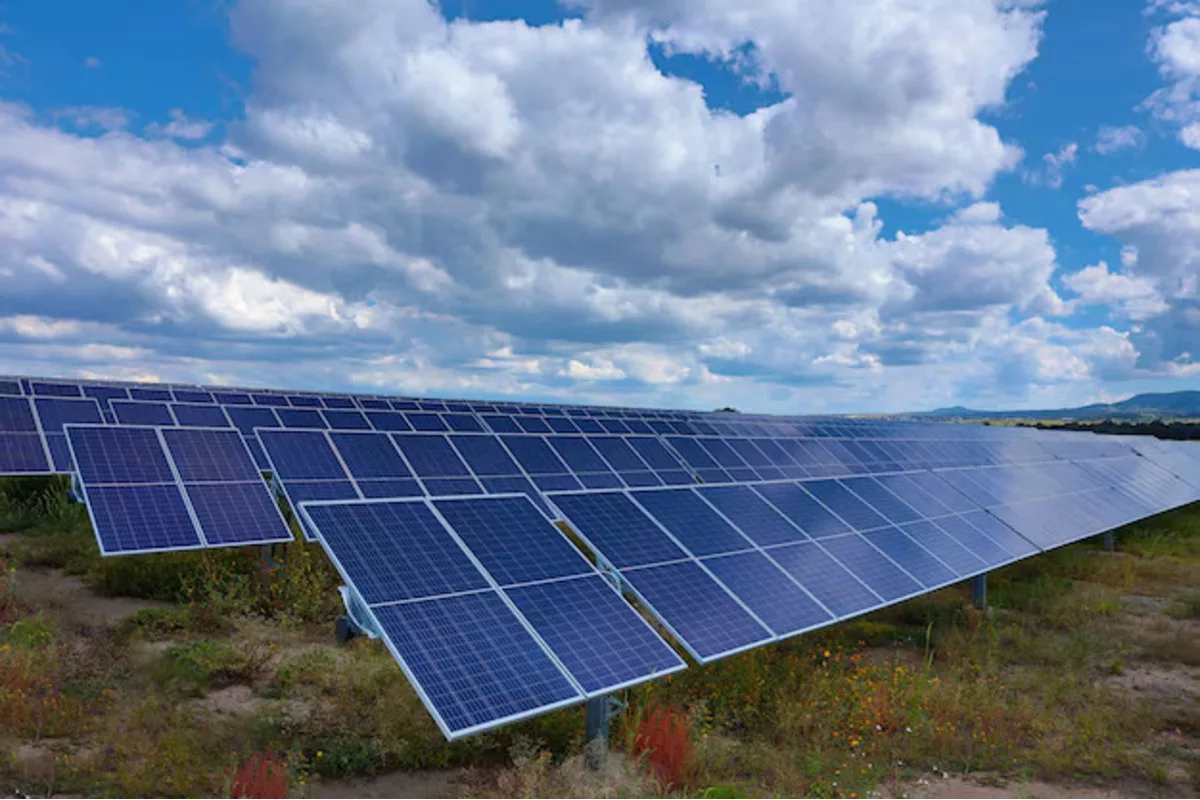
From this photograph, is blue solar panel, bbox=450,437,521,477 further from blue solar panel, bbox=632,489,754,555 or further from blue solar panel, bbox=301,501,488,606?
blue solar panel, bbox=301,501,488,606

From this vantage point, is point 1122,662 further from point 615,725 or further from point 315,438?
point 315,438

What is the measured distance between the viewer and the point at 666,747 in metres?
9.27

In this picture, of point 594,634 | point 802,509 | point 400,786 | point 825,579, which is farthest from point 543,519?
point 802,509

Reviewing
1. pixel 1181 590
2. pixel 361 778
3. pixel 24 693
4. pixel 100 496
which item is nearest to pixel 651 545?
pixel 361 778

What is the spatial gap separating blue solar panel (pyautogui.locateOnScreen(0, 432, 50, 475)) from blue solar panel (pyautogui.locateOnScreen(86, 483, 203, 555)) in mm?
5851

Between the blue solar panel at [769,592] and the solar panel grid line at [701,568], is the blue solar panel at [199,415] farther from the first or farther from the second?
the blue solar panel at [769,592]

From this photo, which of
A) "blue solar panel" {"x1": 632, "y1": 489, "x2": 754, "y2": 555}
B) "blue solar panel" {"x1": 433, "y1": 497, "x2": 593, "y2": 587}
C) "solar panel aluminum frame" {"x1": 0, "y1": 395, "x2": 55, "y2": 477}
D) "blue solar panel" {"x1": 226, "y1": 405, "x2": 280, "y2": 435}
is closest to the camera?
"blue solar panel" {"x1": 433, "y1": 497, "x2": 593, "y2": 587}

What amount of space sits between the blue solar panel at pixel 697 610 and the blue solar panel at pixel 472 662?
2068 millimetres

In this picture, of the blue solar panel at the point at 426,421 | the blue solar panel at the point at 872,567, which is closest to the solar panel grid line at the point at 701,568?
the blue solar panel at the point at 872,567

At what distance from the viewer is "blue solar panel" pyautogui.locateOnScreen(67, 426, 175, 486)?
15023 mm

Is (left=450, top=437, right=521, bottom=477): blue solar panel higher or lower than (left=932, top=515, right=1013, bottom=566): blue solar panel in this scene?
higher

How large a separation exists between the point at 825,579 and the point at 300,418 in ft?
68.0

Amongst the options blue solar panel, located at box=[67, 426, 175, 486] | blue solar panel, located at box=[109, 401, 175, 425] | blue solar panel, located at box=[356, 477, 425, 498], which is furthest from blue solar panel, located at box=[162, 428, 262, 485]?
blue solar panel, located at box=[109, 401, 175, 425]

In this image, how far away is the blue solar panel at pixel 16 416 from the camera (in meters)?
20.2
